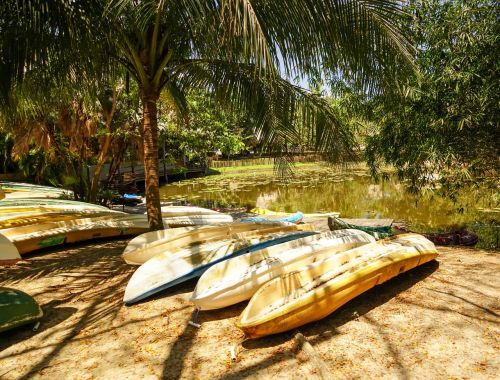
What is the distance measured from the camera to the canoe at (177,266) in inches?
144

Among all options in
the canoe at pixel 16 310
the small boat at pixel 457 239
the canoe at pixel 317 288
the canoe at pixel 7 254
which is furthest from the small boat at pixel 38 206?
the small boat at pixel 457 239

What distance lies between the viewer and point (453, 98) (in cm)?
584

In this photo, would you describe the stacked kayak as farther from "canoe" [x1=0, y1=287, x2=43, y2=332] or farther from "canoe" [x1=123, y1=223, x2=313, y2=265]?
"canoe" [x1=0, y1=287, x2=43, y2=332]

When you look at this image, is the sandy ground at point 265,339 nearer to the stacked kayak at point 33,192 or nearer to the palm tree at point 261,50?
the palm tree at point 261,50

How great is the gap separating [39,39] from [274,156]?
3.18 metres

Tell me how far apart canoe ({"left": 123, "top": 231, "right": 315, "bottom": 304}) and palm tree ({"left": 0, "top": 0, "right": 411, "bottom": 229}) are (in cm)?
131

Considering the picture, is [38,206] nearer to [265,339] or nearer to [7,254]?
[7,254]

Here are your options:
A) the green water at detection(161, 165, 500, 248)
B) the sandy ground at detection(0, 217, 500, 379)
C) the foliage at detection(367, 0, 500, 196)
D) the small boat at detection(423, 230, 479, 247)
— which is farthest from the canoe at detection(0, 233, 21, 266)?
the small boat at detection(423, 230, 479, 247)

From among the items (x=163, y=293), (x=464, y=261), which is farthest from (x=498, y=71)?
(x=163, y=293)

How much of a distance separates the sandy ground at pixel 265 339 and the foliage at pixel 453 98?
9.10 feet

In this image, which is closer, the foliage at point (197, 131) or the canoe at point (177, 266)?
the canoe at point (177, 266)

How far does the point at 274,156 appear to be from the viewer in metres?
4.89

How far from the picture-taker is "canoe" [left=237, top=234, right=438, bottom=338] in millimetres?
2785

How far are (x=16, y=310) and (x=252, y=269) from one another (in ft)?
7.35
